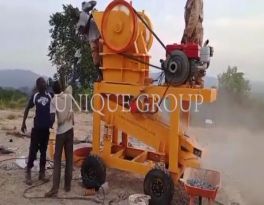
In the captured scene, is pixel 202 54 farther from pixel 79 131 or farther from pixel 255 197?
pixel 79 131

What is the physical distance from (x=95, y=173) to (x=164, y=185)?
141 cm

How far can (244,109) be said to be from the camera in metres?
16.6

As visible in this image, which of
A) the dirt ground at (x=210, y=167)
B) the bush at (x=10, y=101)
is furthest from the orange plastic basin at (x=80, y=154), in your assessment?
the bush at (x=10, y=101)

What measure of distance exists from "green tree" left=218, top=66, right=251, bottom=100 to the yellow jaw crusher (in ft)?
36.8

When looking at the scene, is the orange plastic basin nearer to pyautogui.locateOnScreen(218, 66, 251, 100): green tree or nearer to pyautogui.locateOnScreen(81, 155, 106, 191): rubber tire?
pyautogui.locateOnScreen(81, 155, 106, 191): rubber tire

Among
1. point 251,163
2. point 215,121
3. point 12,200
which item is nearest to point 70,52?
point 215,121

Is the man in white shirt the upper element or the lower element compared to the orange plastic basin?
upper

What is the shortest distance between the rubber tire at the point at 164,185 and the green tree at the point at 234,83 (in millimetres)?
11892

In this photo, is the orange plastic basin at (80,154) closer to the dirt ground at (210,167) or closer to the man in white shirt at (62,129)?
the dirt ground at (210,167)

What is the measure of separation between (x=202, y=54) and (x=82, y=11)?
102 inches

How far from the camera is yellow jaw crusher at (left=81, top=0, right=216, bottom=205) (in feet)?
22.9

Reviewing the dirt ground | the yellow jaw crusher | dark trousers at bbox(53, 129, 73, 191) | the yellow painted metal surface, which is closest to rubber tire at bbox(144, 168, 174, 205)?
the yellow jaw crusher

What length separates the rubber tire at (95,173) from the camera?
774 cm

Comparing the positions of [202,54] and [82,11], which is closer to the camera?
[202,54]
